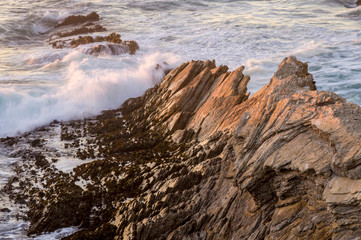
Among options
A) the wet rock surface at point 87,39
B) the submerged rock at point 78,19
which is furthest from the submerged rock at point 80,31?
the submerged rock at point 78,19

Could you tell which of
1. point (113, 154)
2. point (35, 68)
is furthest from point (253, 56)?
point (113, 154)

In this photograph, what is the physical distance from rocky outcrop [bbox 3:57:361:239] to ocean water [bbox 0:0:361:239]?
196 centimetres

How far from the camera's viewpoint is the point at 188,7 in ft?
157

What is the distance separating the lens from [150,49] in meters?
31.9

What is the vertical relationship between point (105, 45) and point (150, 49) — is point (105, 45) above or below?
above

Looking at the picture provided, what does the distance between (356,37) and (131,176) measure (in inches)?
1105

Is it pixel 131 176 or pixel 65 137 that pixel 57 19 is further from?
pixel 131 176

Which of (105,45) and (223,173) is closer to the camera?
(223,173)

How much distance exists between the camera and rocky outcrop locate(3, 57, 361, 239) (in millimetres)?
9523

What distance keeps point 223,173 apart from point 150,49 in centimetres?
2134

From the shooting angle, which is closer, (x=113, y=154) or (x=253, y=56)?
(x=113, y=154)

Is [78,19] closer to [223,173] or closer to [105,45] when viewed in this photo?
[105,45]

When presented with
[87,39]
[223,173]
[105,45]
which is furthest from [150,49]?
[223,173]

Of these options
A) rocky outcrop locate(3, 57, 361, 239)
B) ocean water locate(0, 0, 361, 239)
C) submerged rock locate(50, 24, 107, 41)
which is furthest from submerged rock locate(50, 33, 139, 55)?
rocky outcrop locate(3, 57, 361, 239)
